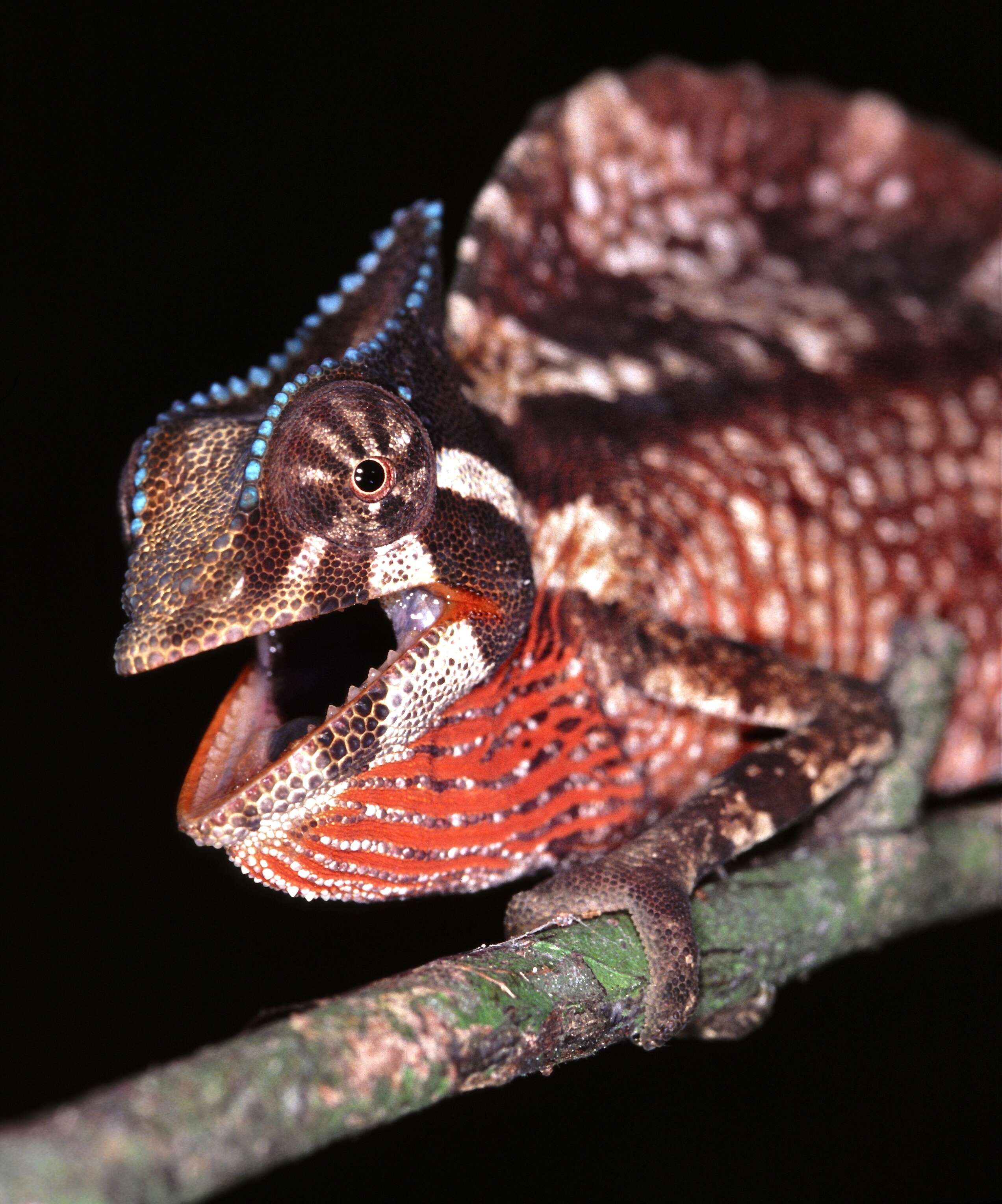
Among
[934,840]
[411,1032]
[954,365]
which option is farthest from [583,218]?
[411,1032]

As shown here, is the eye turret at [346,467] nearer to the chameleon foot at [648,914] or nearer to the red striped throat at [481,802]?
the red striped throat at [481,802]

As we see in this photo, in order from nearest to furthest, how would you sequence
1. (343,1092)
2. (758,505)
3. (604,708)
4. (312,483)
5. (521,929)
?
(343,1092) < (312,483) < (521,929) < (604,708) < (758,505)

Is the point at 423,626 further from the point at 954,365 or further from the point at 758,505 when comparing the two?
the point at 954,365

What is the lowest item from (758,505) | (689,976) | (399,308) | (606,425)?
(689,976)

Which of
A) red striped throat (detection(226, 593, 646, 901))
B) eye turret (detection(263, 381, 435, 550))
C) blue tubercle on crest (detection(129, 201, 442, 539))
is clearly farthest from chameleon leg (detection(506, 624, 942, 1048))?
blue tubercle on crest (detection(129, 201, 442, 539))

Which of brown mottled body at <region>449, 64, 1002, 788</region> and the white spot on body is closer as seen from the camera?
the white spot on body

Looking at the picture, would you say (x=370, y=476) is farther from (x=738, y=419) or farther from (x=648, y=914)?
(x=738, y=419)

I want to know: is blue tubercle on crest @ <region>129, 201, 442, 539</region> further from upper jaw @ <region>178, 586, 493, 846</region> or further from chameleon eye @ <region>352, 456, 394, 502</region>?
upper jaw @ <region>178, 586, 493, 846</region>
